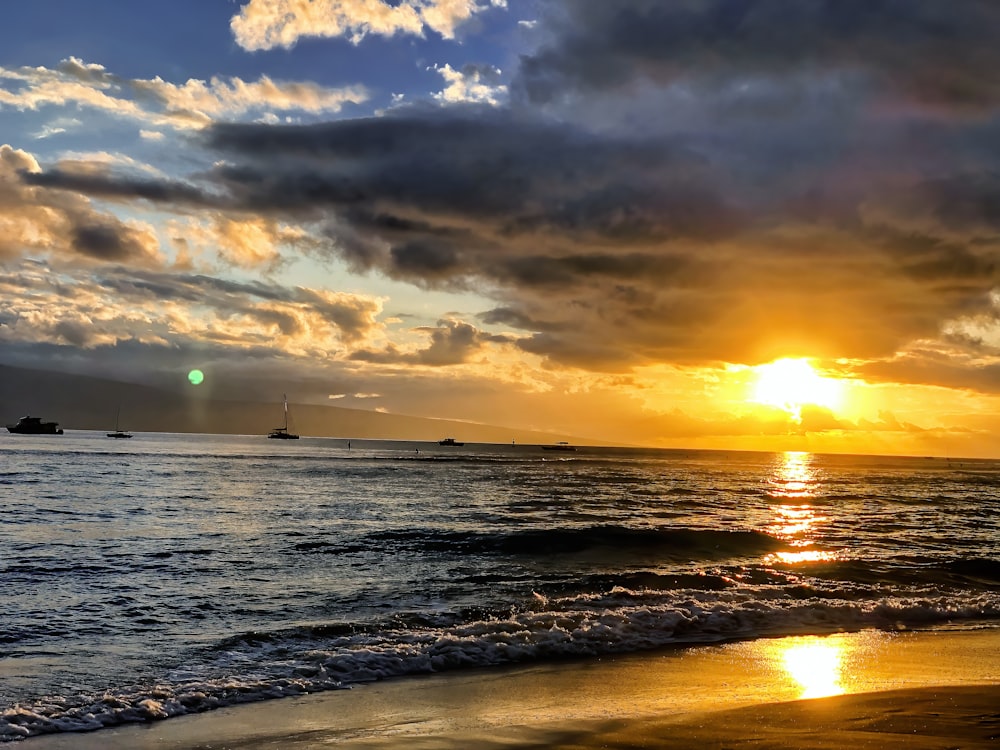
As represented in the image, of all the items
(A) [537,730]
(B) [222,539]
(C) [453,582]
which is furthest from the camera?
(B) [222,539]

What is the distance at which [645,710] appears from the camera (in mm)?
10641

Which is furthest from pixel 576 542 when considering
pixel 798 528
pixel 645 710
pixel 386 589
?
pixel 645 710

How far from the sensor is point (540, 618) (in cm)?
1756

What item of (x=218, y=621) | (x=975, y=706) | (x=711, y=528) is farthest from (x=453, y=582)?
(x=711, y=528)

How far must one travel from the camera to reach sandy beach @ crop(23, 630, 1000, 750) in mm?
9141

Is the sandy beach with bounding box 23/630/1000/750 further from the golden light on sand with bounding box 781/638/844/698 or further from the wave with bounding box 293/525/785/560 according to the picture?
the wave with bounding box 293/525/785/560

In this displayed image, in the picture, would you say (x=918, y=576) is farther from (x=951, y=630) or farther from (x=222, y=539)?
(x=222, y=539)

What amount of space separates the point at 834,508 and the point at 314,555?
42.1 meters

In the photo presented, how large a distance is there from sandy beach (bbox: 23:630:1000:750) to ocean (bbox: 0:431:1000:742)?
3.79ft

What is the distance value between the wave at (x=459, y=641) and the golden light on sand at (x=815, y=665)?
1.50 m

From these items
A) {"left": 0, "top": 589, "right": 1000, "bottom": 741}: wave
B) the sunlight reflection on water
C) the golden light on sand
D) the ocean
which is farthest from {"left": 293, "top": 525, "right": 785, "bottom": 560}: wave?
the golden light on sand

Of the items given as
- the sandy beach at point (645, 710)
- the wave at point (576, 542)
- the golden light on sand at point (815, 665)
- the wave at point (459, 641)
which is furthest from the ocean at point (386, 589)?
the golden light on sand at point (815, 665)

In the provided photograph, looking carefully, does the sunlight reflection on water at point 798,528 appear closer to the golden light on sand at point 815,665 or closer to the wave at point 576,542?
the wave at point 576,542

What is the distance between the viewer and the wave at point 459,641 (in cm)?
1114
